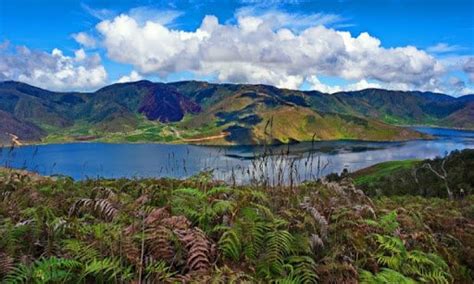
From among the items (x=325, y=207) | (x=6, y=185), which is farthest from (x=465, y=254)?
(x=6, y=185)

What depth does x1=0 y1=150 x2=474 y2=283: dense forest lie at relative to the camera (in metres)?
5.02

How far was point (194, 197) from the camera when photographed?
291 inches

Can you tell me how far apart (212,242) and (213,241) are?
0.08 metres

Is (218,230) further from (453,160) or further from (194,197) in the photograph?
(453,160)

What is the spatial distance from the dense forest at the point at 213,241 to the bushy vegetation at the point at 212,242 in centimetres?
2

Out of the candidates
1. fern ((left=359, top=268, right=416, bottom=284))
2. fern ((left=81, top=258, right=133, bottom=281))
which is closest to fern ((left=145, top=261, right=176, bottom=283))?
fern ((left=81, top=258, right=133, bottom=281))

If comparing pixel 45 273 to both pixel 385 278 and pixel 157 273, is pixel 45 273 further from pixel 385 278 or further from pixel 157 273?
pixel 385 278

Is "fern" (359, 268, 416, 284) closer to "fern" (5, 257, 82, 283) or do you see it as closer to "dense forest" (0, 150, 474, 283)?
"dense forest" (0, 150, 474, 283)

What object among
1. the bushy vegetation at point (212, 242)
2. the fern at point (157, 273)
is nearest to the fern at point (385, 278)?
the bushy vegetation at point (212, 242)

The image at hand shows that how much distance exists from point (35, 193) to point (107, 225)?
280 cm

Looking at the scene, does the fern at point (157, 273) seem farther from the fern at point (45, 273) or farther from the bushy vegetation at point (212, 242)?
the fern at point (45, 273)

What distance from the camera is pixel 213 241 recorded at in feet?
19.6

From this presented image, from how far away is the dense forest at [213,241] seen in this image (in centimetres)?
502

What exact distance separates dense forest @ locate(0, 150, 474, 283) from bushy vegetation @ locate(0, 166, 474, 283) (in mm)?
19
